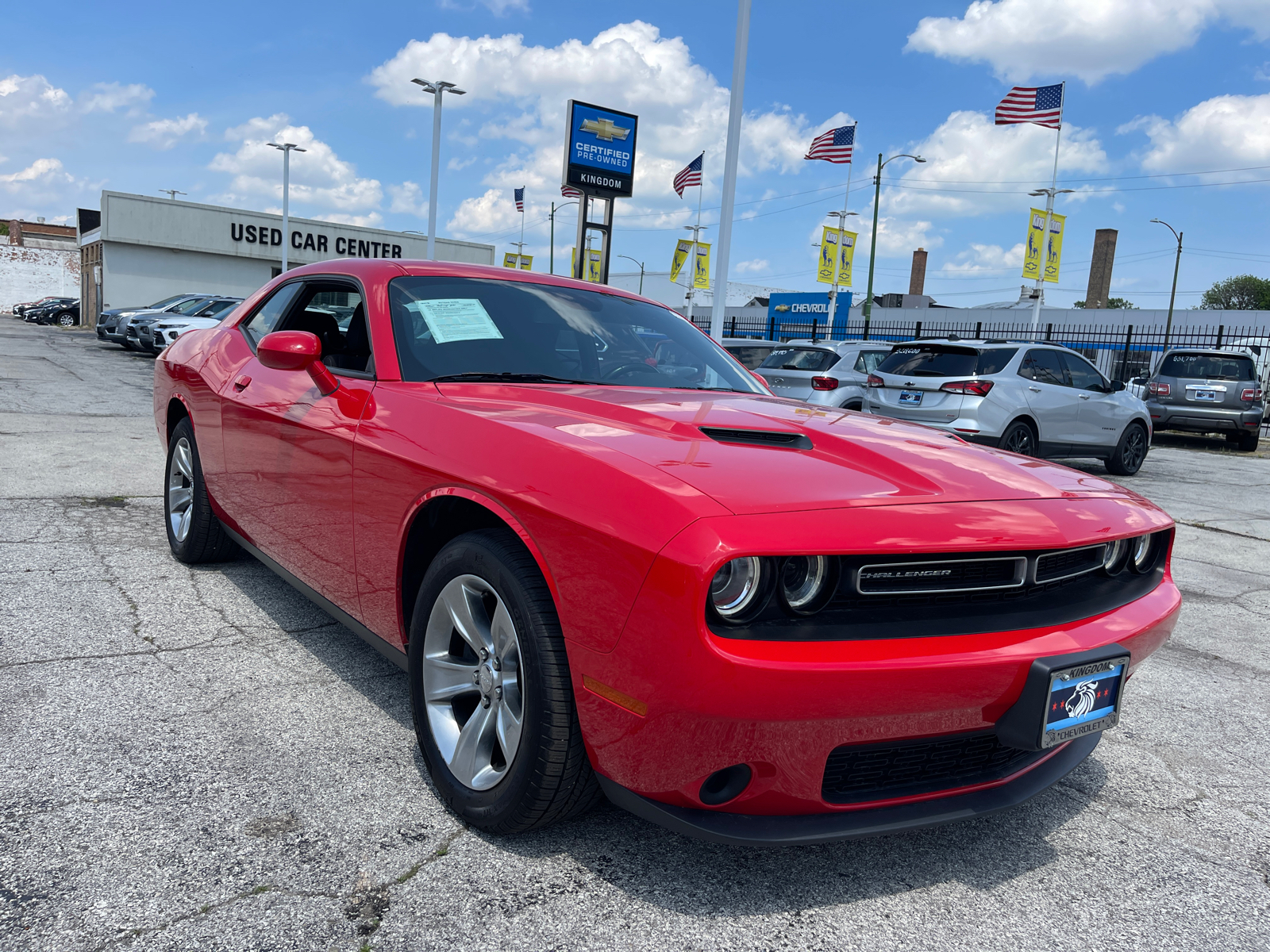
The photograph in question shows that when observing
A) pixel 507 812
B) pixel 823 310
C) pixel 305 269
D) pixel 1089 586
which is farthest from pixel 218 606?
pixel 823 310

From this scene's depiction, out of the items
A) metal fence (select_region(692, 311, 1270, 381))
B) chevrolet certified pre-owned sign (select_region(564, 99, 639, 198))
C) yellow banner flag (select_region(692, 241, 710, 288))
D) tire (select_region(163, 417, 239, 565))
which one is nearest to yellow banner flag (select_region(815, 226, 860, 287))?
metal fence (select_region(692, 311, 1270, 381))

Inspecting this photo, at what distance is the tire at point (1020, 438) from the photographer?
9.64 m

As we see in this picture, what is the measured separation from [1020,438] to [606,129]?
1179 cm

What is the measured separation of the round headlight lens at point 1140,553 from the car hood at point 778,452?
139 millimetres

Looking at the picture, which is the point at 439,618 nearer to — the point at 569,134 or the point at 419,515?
the point at 419,515

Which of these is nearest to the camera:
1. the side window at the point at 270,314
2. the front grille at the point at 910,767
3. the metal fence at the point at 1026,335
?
the front grille at the point at 910,767

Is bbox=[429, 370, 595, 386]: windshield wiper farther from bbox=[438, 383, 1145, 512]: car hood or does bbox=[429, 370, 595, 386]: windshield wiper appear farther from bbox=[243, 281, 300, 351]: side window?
bbox=[243, 281, 300, 351]: side window

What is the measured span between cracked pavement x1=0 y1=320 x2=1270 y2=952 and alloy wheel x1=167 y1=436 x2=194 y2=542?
0.73 m

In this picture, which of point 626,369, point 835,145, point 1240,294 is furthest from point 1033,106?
point 1240,294

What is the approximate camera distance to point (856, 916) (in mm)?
2029

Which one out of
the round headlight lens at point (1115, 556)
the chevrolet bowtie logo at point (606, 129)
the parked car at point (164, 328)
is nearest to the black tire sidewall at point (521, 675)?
the round headlight lens at point (1115, 556)

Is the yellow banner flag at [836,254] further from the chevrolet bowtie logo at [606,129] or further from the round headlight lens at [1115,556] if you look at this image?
the round headlight lens at [1115,556]

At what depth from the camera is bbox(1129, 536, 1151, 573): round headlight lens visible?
98.3 inches

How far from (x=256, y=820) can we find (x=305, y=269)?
242 centimetres
